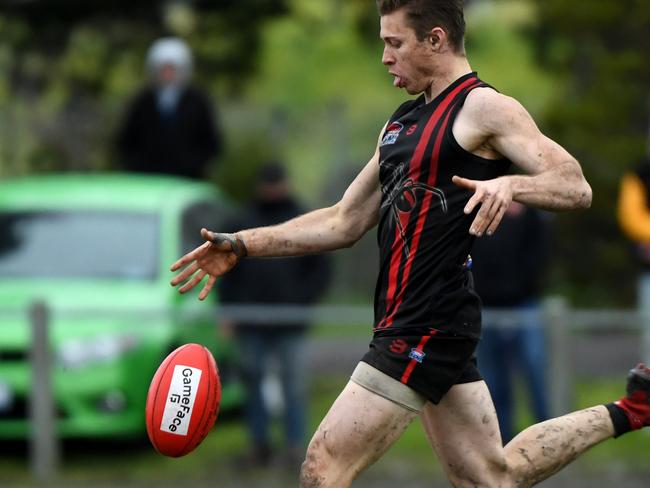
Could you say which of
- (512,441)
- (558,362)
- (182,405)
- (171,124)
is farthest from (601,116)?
(182,405)

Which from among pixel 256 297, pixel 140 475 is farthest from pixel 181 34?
pixel 140 475

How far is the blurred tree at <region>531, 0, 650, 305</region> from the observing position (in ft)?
51.5

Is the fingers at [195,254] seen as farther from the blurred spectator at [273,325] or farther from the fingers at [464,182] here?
the blurred spectator at [273,325]

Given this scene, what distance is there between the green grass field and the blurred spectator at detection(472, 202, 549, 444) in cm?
33

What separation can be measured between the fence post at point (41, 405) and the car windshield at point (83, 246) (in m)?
0.72

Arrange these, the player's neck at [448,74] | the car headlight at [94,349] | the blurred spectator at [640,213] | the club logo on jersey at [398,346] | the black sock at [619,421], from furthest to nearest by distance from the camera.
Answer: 1. the blurred spectator at [640,213]
2. the car headlight at [94,349]
3. the black sock at [619,421]
4. the player's neck at [448,74]
5. the club logo on jersey at [398,346]

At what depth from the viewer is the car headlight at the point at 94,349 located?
10938mm

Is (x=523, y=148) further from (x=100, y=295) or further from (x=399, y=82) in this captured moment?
(x=100, y=295)

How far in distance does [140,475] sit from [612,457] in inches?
135

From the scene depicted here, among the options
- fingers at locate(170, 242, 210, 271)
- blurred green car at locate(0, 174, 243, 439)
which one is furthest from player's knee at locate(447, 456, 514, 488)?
blurred green car at locate(0, 174, 243, 439)

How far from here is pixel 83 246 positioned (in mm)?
11625

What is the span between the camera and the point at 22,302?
11.5 m

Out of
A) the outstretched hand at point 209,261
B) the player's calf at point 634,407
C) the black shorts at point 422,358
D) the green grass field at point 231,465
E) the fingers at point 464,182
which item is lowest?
the green grass field at point 231,465

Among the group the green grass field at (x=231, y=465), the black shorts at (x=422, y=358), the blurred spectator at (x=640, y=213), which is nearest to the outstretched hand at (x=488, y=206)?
the black shorts at (x=422, y=358)
